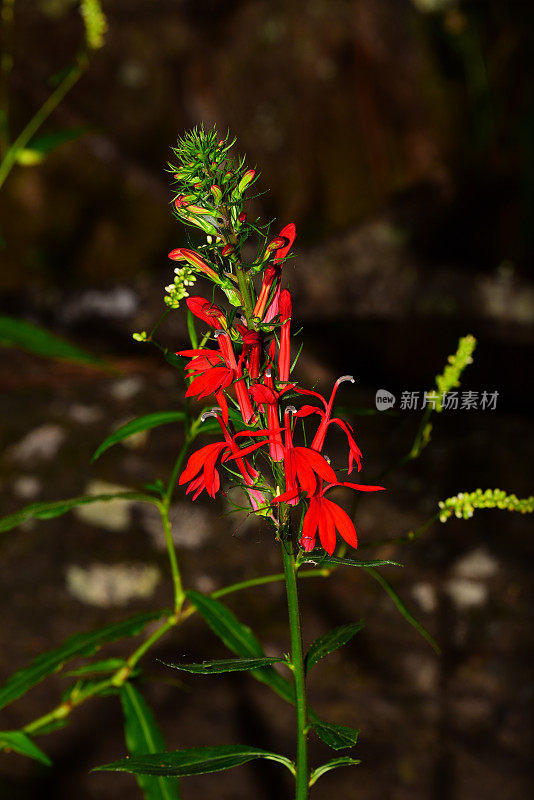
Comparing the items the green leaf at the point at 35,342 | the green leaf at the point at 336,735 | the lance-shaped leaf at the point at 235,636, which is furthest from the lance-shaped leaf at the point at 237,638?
the green leaf at the point at 35,342

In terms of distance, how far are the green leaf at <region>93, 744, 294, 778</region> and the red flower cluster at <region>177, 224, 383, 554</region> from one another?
157 millimetres

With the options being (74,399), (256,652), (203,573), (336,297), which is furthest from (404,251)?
(256,652)

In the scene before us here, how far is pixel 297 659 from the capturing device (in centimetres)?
40

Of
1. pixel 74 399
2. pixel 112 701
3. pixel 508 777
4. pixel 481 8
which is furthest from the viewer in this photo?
pixel 481 8

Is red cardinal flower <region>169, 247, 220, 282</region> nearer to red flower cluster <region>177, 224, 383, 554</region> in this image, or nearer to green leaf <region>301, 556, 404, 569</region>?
red flower cluster <region>177, 224, 383, 554</region>

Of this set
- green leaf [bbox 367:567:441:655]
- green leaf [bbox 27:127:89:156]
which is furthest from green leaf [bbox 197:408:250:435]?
green leaf [bbox 27:127:89:156]

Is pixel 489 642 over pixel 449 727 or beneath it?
over

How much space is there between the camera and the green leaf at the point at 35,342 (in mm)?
863

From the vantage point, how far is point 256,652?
0.59 m

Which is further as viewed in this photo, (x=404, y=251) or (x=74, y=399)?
(x=404, y=251)

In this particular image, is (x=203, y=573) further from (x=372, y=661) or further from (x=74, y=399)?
(x=74, y=399)

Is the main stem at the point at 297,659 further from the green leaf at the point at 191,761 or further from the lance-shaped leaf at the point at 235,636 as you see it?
the lance-shaped leaf at the point at 235,636

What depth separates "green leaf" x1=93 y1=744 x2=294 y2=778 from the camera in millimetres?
432

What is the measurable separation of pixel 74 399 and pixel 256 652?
43.2 inches
